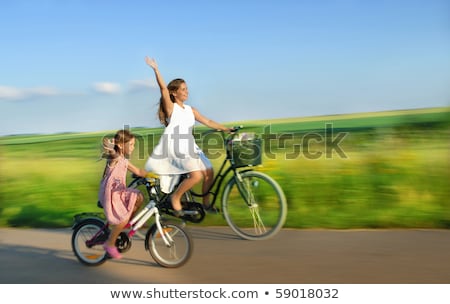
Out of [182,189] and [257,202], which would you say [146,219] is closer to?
[182,189]

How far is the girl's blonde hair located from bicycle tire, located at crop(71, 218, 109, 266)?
63 cm

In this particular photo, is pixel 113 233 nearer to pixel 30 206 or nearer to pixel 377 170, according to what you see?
pixel 30 206

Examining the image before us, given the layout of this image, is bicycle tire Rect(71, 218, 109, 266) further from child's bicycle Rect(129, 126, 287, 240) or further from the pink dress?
child's bicycle Rect(129, 126, 287, 240)

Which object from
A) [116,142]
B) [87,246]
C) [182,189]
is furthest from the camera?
[182,189]

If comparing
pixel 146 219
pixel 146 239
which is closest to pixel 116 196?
pixel 146 219

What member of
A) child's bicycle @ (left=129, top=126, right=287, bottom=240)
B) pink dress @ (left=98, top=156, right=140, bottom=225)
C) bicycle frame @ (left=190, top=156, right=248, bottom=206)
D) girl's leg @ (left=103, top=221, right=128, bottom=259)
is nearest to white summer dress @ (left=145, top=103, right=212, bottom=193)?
child's bicycle @ (left=129, top=126, right=287, bottom=240)

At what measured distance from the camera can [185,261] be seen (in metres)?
4.81

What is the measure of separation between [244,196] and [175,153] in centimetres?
86

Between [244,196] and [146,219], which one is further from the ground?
[244,196]

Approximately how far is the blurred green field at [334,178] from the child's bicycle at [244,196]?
0.61m

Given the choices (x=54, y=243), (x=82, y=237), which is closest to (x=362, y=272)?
(x=82, y=237)

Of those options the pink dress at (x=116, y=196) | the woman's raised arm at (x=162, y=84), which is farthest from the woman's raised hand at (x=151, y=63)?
the pink dress at (x=116, y=196)

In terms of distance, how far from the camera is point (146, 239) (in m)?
4.94

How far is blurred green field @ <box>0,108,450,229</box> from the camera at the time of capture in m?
6.53
